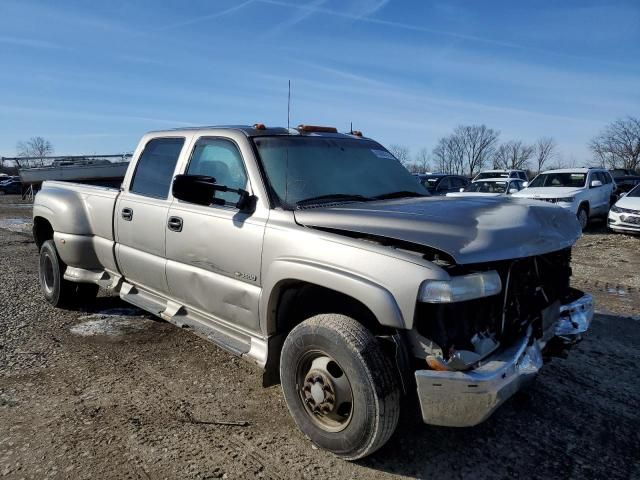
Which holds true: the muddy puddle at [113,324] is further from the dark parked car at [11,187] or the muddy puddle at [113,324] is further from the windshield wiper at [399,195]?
the dark parked car at [11,187]

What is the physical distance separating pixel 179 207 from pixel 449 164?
346 feet

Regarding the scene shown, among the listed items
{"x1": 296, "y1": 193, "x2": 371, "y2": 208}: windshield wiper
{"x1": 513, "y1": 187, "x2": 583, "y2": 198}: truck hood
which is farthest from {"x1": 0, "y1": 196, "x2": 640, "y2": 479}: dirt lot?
{"x1": 513, "y1": 187, "x2": 583, "y2": 198}: truck hood

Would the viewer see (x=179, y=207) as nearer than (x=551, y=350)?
No

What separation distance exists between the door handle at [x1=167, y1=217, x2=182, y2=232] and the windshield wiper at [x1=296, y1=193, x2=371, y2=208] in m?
1.06

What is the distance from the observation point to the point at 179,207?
3.86 m

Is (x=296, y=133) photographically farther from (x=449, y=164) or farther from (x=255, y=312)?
(x=449, y=164)

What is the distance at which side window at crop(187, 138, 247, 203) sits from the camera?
3.56 m

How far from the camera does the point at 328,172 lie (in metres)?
3.62

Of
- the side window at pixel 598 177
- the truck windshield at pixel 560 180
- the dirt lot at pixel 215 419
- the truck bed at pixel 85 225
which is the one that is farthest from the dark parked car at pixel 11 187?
the dirt lot at pixel 215 419

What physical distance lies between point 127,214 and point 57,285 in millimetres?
1727

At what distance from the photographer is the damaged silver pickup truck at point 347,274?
2443 mm

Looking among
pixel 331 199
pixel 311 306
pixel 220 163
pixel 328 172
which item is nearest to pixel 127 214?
pixel 220 163

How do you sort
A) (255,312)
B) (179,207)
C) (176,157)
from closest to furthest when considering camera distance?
(255,312) < (179,207) < (176,157)

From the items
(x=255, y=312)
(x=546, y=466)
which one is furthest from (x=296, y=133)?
(x=546, y=466)
